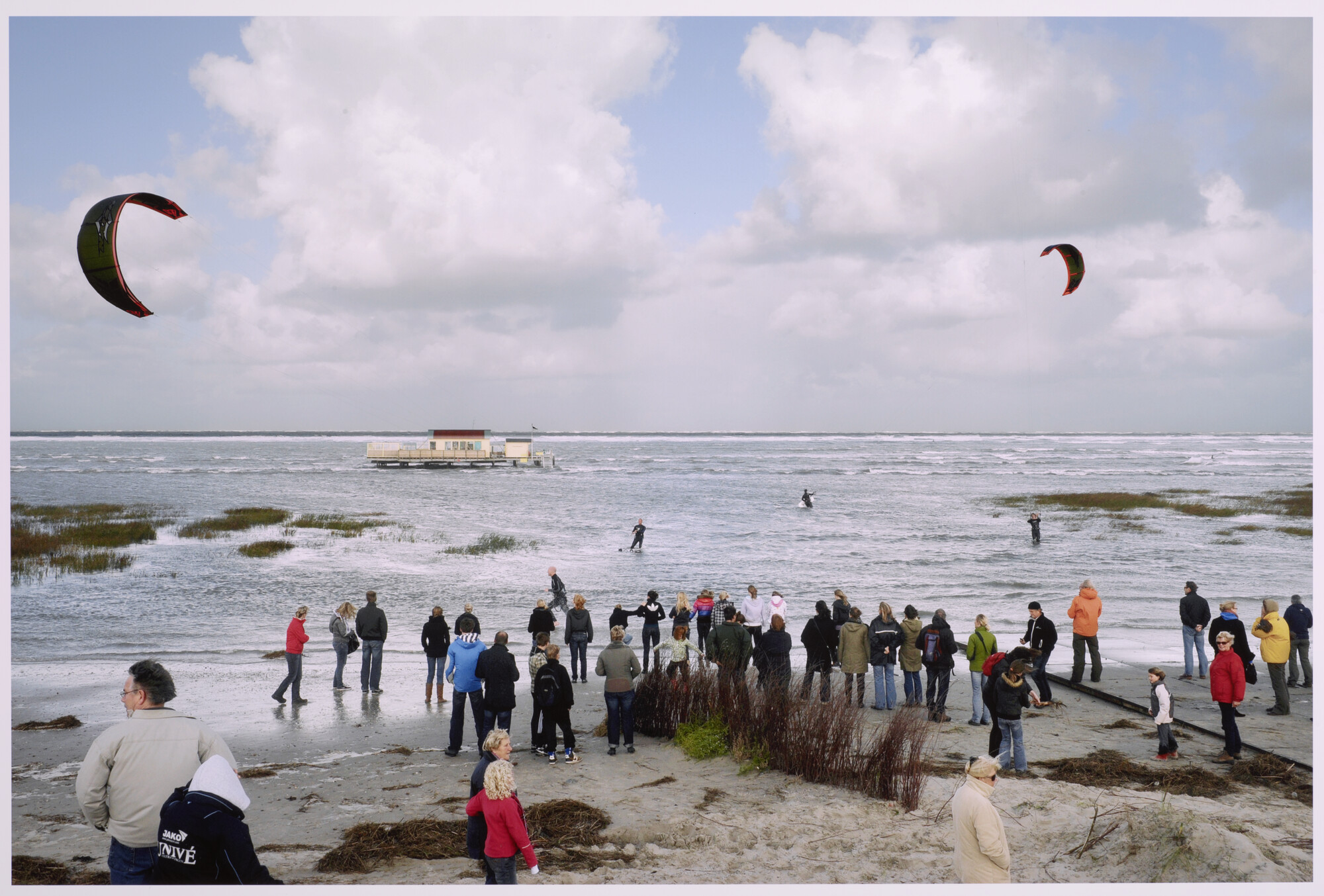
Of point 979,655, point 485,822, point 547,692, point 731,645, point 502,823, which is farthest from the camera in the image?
point 731,645

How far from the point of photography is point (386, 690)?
446 inches

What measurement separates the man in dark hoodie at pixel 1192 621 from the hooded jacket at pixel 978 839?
8090 mm

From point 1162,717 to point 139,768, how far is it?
323 inches

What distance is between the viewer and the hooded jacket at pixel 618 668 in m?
8.43

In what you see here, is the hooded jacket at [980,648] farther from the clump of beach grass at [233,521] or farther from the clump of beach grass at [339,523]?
the clump of beach grass at [233,521]

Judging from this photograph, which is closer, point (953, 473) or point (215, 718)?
point (215, 718)

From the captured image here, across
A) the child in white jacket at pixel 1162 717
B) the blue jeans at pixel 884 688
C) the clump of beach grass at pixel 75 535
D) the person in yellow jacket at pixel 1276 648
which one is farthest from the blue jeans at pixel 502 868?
the clump of beach grass at pixel 75 535

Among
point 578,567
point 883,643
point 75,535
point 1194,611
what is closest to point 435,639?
point 883,643

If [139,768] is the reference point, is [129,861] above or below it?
below

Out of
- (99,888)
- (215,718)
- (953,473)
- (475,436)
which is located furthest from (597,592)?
(475,436)

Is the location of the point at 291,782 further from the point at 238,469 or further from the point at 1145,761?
the point at 238,469

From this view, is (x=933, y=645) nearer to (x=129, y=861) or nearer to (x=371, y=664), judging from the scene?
(x=371, y=664)

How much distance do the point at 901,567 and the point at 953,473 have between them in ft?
184

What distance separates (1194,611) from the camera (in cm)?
1098
